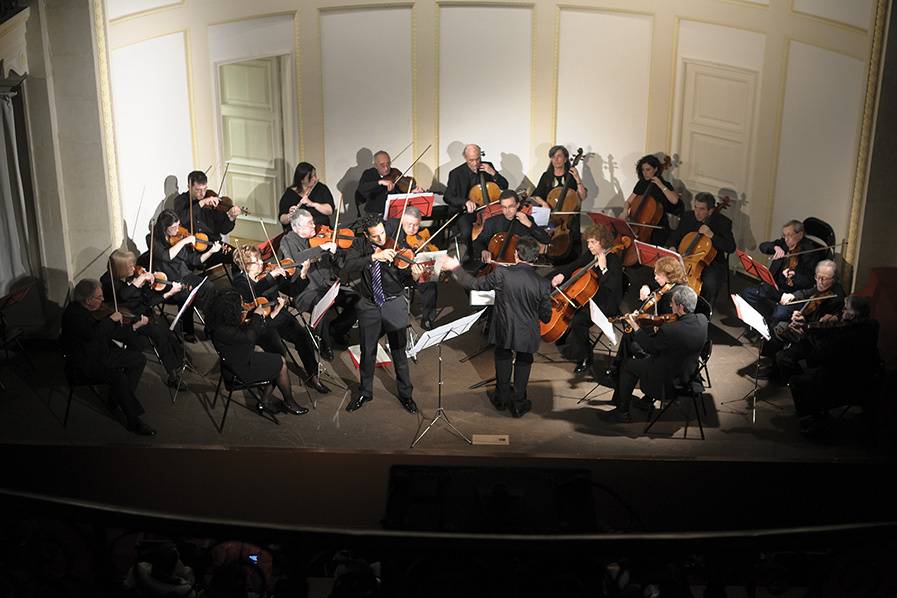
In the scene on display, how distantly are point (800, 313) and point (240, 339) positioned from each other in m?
3.97

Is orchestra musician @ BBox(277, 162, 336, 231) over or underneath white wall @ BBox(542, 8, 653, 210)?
underneath

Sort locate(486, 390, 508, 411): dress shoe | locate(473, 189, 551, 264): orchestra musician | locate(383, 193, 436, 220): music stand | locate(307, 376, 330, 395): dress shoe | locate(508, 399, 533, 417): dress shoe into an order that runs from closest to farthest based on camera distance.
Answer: locate(508, 399, 533, 417): dress shoe, locate(486, 390, 508, 411): dress shoe, locate(307, 376, 330, 395): dress shoe, locate(383, 193, 436, 220): music stand, locate(473, 189, 551, 264): orchestra musician

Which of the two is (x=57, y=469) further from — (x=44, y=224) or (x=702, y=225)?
(x=702, y=225)

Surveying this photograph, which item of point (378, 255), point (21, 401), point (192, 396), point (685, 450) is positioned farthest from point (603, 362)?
point (21, 401)

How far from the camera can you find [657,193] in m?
9.26

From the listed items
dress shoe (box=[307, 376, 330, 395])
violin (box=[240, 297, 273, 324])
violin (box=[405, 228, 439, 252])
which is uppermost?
violin (box=[405, 228, 439, 252])

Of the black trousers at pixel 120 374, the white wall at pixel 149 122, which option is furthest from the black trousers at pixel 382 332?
the white wall at pixel 149 122

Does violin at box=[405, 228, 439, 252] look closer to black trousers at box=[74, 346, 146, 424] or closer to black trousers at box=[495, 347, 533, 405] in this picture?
black trousers at box=[495, 347, 533, 405]

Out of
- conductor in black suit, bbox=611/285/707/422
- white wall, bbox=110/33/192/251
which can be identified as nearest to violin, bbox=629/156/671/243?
conductor in black suit, bbox=611/285/707/422

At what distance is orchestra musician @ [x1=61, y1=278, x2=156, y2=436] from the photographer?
21.7 feet

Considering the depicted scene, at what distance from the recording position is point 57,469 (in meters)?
6.33

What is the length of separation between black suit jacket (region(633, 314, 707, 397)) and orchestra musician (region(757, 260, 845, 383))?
1074 mm

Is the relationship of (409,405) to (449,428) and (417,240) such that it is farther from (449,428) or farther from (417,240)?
(417,240)

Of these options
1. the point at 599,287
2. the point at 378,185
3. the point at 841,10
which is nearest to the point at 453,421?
the point at 599,287
